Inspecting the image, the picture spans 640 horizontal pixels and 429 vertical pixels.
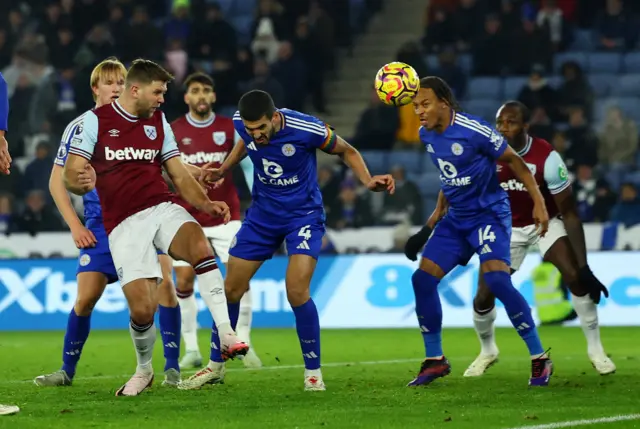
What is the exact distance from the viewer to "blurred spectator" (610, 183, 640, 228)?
16422mm

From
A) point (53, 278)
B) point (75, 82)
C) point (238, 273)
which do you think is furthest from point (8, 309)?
point (238, 273)

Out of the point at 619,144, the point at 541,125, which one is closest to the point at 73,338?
the point at 541,125

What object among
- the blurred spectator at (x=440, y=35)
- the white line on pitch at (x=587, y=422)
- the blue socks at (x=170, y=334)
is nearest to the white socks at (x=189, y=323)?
the blue socks at (x=170, y=334)

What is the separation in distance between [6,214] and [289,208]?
10438 millimetres

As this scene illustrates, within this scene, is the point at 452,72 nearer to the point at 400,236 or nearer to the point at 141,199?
the point at 400,236

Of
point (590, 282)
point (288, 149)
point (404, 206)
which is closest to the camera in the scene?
point (288, 149)

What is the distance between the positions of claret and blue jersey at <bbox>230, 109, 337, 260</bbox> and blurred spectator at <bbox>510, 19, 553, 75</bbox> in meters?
11.7

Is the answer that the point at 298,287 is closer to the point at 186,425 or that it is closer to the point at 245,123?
the point at 245,123

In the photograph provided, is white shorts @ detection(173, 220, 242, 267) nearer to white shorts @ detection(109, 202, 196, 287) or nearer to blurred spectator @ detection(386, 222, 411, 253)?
white shorts @ detection(109, 202, 196, 287)

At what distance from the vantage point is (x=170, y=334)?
9.44 metres

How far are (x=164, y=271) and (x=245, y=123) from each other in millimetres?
2062

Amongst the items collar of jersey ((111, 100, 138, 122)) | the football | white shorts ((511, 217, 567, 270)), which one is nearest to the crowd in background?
white shorts ((511, 217, 567, 270))

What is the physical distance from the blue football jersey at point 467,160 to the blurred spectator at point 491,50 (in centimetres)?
1138

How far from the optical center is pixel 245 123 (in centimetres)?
850
